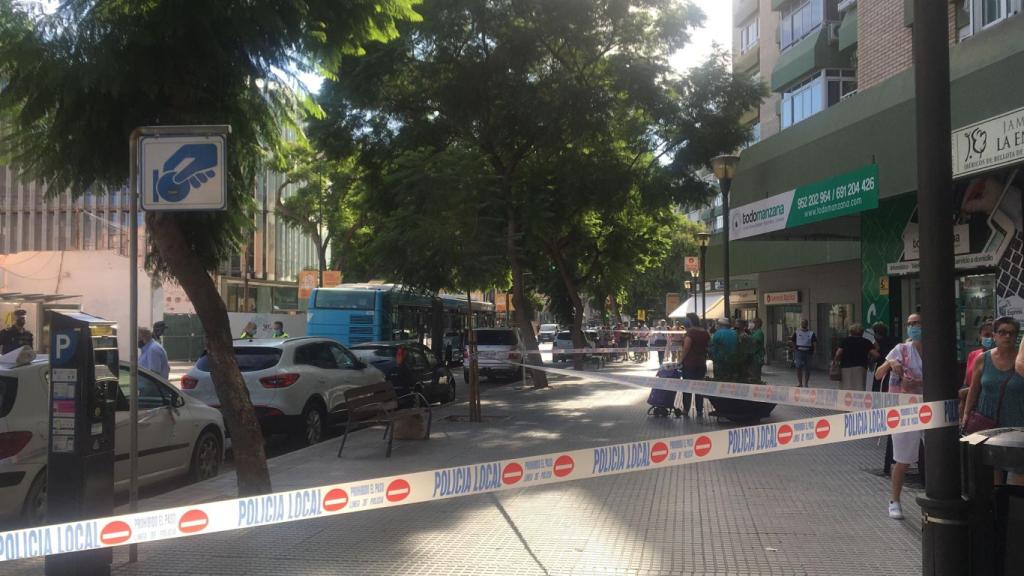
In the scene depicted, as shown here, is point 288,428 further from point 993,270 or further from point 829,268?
point 829,268

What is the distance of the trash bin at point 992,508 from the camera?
376 centimetres

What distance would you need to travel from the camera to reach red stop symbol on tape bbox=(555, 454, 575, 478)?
5.03 m

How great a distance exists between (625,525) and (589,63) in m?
14.0

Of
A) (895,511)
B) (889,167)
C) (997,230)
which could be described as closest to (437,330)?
(889,167)

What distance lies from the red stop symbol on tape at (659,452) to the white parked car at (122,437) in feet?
13.8

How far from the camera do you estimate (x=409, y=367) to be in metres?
16.1

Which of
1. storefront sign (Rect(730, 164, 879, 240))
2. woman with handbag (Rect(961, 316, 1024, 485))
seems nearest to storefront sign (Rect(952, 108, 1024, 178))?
storefront sign (Rect(730, 164, 879, 240))

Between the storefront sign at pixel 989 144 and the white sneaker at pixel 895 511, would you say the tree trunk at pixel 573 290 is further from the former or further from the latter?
the white sneaker at pixel 895 511

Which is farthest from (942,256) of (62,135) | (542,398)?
(542,398)

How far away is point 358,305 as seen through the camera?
2508 centimetres

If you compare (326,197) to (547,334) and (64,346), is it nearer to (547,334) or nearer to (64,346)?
(64,346)

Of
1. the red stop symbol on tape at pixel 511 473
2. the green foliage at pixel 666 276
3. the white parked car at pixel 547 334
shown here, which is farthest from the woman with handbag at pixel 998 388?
the white parked car at pixel 547 334

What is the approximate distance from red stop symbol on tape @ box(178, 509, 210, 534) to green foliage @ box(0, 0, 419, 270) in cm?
373

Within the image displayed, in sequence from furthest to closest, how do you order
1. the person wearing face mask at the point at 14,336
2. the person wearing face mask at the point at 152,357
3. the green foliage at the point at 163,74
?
the person wearing face mask at the point at 14,336
the person wearing face mask at the point at 152,357
the green foliage at the point at 163,74
